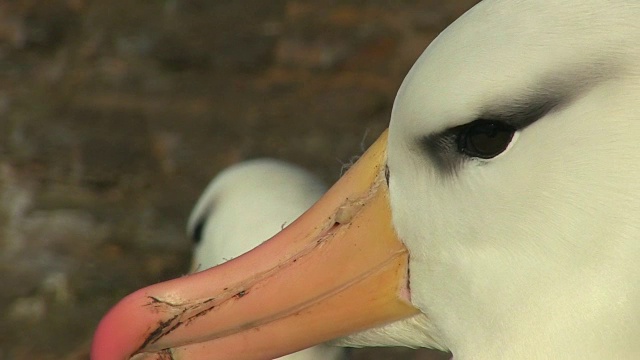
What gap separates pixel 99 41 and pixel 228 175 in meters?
2.32

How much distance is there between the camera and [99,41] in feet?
17.3

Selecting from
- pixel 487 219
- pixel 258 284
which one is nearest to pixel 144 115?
pixel 258 284

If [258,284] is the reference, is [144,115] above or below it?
above

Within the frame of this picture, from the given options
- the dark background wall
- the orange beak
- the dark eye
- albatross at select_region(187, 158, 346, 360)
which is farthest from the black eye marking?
the dark background wall

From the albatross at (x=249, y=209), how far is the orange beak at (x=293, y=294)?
0.79m

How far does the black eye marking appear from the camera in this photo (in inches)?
50.6

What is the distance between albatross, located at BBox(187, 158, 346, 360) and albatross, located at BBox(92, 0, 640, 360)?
0.86 m

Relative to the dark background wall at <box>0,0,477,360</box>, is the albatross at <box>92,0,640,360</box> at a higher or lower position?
lower

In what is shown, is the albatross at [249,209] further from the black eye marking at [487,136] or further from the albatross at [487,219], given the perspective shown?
the black eye marking at [487,136]

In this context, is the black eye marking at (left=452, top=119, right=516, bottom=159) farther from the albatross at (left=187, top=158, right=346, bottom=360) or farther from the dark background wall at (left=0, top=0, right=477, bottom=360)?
the dark background wall at (left=0, top=0, right=477, bottom=360)

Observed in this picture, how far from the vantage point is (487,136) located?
129 centimetres

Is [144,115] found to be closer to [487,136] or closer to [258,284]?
[258,284]

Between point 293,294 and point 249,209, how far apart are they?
133cm

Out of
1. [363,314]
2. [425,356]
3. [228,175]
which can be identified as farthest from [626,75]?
[425,356]
